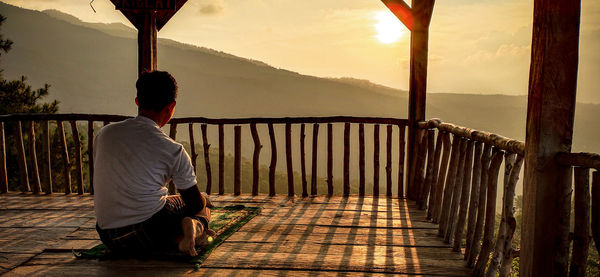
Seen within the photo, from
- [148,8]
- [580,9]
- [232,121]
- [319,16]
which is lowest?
[232,121]

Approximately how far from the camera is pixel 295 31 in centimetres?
7588

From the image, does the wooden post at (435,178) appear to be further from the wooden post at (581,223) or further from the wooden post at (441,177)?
the wooden post at (581,223)

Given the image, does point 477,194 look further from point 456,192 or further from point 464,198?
point 456,192

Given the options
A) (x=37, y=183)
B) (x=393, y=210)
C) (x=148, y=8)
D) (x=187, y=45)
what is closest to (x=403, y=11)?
(x=393, y=210)

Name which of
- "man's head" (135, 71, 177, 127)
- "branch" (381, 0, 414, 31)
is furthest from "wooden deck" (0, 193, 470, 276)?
"branch" (381, 0, 414, 31)

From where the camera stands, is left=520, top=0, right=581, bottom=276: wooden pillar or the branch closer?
left=520, top=0, right=581, bottom=276: wooden pillar

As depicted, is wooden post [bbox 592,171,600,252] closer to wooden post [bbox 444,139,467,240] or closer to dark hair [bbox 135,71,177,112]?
wooden post [bbox 444,139,467,240]

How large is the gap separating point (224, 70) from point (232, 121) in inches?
3202

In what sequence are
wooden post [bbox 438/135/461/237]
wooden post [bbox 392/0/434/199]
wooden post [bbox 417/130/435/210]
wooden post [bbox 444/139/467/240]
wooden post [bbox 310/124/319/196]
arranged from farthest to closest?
1. wooden post [bbox 310/124/319/196]
2. wooden post [bbox 392/0/434/199]
3. wooden post [bbox 417/130/435/210]
4. wooden post [bbox 438/135/461/237]
5. wooden post [bbox 444/139/467/240]

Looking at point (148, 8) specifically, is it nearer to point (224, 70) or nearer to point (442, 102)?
point (224, 70)

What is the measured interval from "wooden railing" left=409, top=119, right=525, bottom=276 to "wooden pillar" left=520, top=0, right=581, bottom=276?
29cm

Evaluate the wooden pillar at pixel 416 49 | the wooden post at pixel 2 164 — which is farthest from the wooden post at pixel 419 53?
Result: the wooden post at pixel 2 164

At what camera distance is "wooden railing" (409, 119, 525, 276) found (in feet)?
8.55

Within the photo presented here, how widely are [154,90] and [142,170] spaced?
0.46 m
